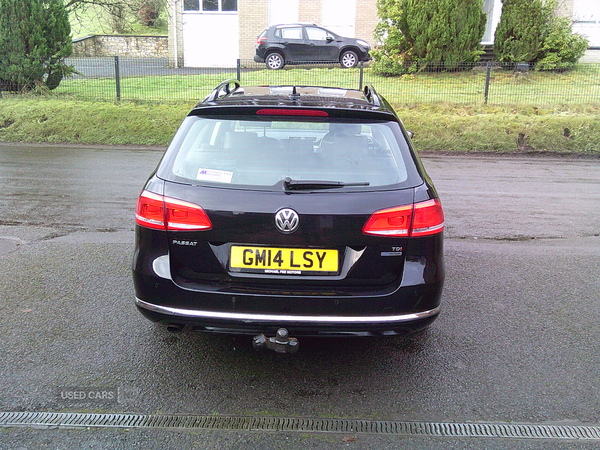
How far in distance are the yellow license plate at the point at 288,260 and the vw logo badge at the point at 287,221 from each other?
122 mm

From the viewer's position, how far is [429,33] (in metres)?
17.7

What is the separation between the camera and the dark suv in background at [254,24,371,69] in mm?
21094

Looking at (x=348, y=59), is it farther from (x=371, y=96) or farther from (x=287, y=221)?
(x=287, y=221)

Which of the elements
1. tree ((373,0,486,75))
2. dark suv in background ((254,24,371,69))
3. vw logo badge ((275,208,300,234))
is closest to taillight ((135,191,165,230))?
vw logo badge ((275,208,300,234))

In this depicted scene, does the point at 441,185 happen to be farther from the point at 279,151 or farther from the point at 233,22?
the point at 233,22

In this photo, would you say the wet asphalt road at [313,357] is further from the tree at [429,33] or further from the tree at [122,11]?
the tree at [122,11]

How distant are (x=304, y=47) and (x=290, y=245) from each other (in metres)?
19.2

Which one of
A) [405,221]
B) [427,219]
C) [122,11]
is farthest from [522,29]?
[405,221]

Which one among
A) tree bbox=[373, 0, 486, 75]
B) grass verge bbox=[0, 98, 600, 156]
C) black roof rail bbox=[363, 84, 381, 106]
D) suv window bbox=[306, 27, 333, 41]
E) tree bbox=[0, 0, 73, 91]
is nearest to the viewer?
black roof rail bbox=[363, 84, 381, 106]

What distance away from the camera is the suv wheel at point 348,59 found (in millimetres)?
21172

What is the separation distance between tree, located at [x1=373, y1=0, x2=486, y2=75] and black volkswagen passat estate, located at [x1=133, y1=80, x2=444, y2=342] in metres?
15.2

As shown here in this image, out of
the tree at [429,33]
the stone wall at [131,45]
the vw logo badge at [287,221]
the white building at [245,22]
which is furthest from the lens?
the stone wall at [131,45]

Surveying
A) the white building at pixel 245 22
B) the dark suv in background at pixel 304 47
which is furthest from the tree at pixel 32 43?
the white building at pixel 245 22

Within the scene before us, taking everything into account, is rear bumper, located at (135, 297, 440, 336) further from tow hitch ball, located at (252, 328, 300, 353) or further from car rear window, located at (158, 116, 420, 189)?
car rear window, located at (158, 116, 420, 189)
